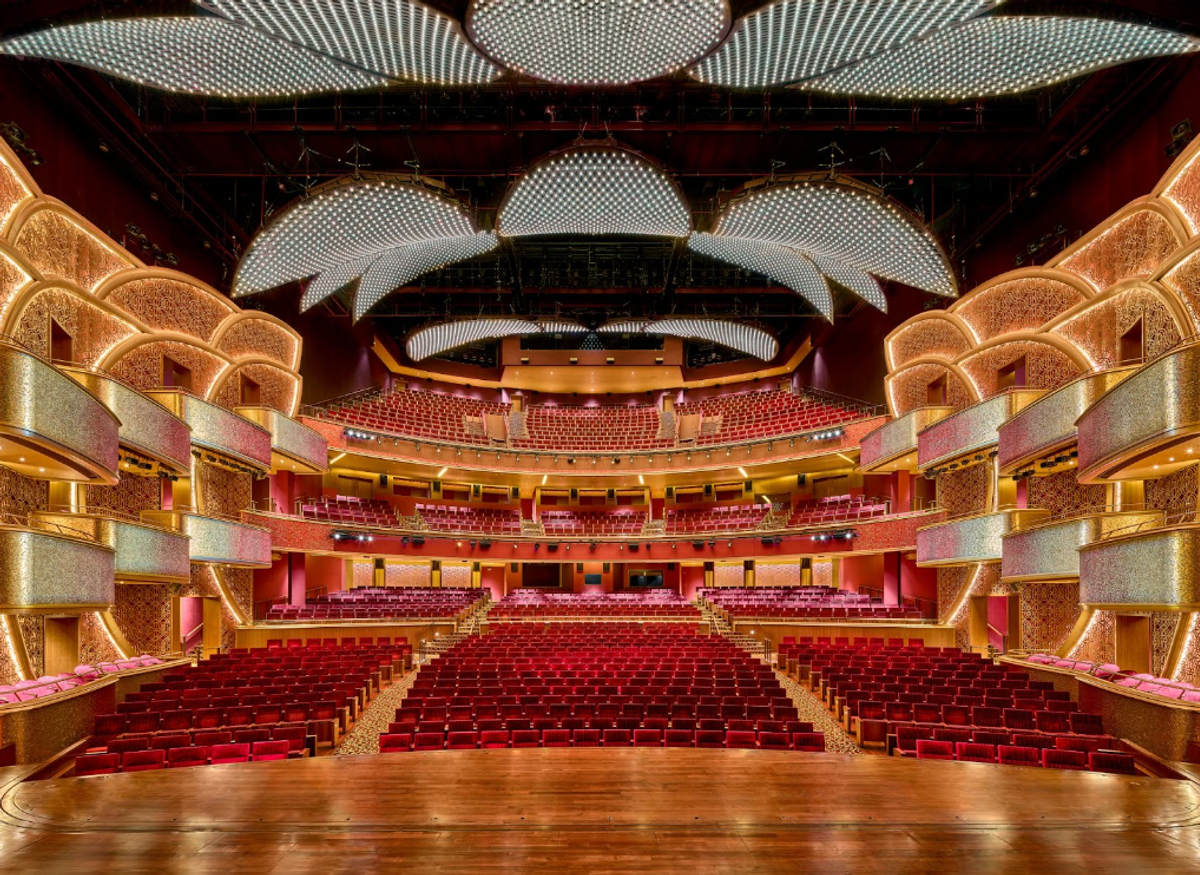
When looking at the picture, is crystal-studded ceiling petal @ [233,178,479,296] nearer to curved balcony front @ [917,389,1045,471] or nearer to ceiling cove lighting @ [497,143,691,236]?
ceiling cove lighting @ [497,143,691,236]

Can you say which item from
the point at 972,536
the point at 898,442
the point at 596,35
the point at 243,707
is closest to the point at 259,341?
the point at 243,707

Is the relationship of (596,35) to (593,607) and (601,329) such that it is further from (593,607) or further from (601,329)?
(593,607)

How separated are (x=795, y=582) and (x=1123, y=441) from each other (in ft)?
67.3

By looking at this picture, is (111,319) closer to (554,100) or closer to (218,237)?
(218,237)

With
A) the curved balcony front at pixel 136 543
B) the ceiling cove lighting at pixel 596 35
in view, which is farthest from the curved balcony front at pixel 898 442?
the curved balcony front at pixel 136 543

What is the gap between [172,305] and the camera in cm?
1752

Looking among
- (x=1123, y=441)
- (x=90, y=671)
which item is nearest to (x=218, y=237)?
(x=90, y=671)

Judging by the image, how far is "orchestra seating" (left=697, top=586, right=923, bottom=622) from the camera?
21.3 m

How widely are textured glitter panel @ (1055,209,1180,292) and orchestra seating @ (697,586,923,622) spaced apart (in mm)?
9633

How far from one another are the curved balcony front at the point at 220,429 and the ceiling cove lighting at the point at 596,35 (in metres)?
9.83

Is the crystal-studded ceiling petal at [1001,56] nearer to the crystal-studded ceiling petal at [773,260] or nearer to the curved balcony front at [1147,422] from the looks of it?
the curved balcony front at [1147,422]

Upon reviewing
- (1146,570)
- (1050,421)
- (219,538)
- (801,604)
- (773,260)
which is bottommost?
(801,604)

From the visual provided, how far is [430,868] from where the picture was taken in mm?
5562

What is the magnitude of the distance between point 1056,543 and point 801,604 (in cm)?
1043
